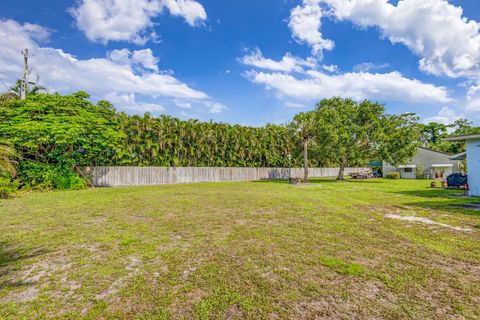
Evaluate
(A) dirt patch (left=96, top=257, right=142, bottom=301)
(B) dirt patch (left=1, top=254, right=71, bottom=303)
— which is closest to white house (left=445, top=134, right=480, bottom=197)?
(A) dirt patch (left=96, top=257, right=142, bottom=301)

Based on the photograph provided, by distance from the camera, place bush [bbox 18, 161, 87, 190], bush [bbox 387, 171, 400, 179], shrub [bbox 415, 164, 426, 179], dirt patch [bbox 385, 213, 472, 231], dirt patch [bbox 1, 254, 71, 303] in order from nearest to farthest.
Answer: dirt patch [bbox 1, 254, 71, 303]
dirt patch [bbox 385, 213, 472, 231]
bush [bbox 18, 161, 87, 190]
shrub [bbox 415, 164, 426, 179]
bush [bbox 387, 171, 400, 179]

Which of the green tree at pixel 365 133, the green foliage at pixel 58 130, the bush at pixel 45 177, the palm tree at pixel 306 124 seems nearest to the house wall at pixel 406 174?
the green tree at pixel 365 133

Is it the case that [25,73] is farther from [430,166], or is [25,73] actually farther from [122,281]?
[430,166]

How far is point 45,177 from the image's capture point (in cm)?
1309

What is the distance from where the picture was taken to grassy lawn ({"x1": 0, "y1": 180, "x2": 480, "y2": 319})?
2.22 meters

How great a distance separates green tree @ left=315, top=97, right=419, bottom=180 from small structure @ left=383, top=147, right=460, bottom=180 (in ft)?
23.2

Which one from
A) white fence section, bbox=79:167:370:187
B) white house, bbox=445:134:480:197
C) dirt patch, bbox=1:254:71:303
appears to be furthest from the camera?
white fence section, bbox=79:167:370:187

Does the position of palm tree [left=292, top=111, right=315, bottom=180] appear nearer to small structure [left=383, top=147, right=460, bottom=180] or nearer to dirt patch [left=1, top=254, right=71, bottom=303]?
small structure [left=383, top=147, right=460, bottom=180]

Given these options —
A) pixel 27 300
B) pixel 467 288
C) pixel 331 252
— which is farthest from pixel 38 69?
pixel 467 288

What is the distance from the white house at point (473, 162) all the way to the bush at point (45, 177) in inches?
796

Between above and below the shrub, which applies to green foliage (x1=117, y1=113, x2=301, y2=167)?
above

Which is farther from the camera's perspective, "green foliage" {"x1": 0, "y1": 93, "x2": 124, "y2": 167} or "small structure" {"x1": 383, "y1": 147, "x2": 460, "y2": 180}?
"small structure" {"x1": 383, "y1": 147, "x2": 460, "y2": 180}

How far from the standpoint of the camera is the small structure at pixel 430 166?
2564 centimetres

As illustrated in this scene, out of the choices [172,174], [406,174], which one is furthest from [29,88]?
[406,174]
